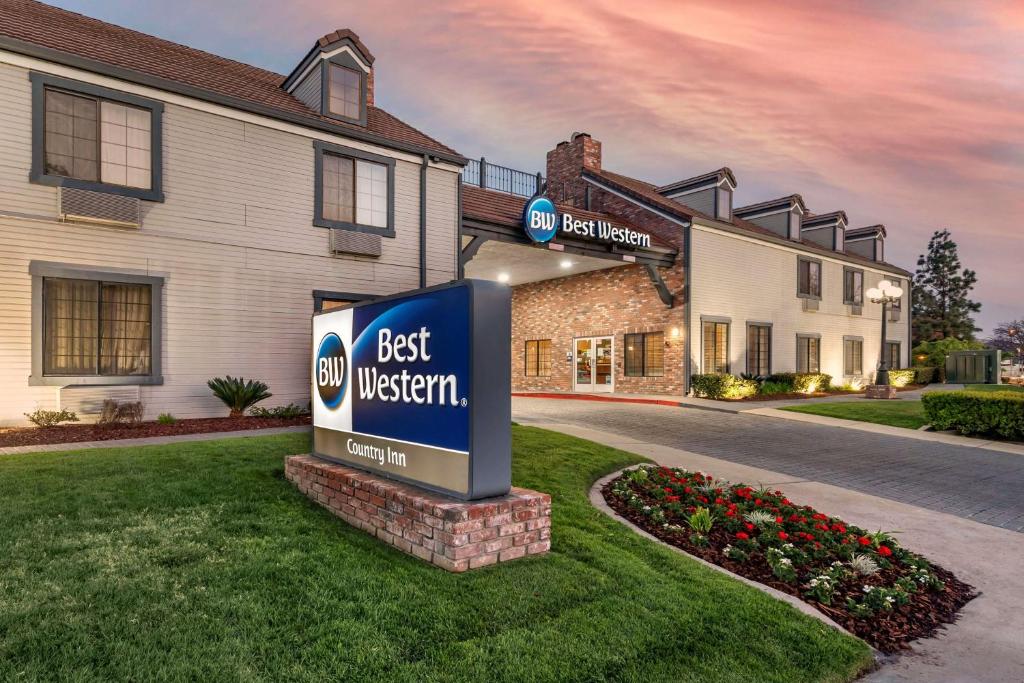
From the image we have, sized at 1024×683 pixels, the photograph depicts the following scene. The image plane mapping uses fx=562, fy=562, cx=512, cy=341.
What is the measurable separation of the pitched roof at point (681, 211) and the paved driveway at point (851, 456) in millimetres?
9443

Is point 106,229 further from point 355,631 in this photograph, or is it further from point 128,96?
point 355,631

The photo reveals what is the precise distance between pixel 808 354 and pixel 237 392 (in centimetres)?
2454

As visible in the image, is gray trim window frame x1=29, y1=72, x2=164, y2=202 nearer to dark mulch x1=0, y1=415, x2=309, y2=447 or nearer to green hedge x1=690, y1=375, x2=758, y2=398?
dark mulch x1=0, y1=415, x2=309, y2=447

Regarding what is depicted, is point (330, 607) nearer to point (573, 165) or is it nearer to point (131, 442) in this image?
point (131, 442)

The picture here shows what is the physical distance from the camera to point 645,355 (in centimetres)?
2272

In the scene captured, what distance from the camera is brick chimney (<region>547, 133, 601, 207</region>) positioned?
24.7 metres

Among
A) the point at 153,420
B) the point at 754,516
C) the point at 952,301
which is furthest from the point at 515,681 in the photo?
the point at 952,301

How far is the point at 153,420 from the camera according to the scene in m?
11.0

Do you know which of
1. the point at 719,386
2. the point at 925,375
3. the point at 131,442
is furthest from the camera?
Result: the point at 925,375

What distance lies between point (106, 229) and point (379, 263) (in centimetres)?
554

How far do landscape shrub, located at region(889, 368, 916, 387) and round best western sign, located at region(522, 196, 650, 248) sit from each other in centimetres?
1867

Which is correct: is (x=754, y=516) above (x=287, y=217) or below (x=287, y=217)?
below

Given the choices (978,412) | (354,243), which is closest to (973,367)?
(978,412)

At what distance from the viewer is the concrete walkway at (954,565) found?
11.9 feet
